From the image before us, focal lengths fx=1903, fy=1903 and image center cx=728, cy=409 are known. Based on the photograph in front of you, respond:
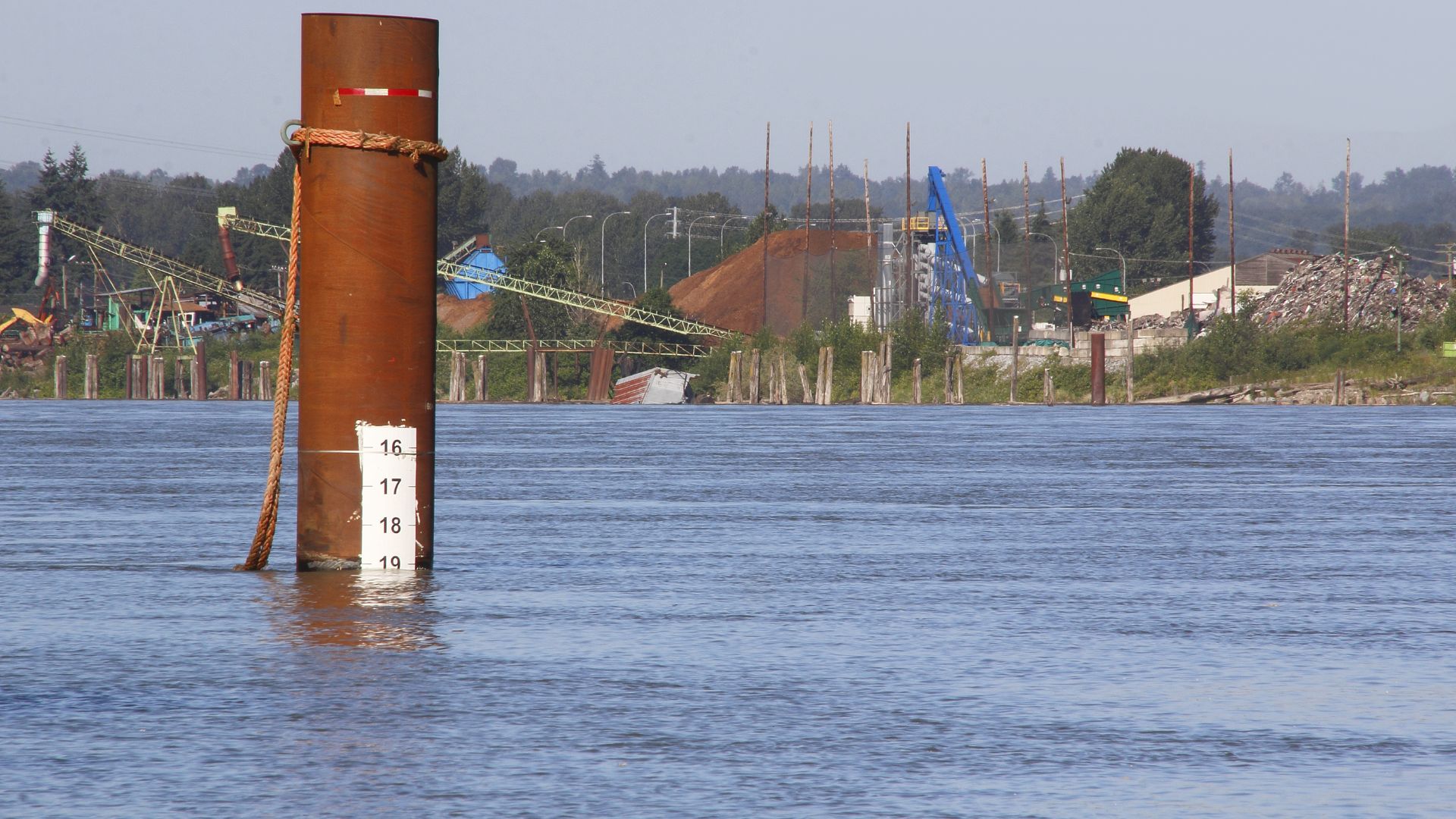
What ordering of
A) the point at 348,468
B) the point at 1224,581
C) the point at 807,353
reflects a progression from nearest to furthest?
the point at 348,468, the point at 1224,581, the point at 807,353

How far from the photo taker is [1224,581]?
10797 millimetres

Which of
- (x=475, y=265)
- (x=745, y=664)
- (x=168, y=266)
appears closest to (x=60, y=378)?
(x=168, y=266)

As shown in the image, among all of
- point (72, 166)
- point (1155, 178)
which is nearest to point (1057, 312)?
point (1155, 178)

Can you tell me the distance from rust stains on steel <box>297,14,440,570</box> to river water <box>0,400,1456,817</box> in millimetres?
673

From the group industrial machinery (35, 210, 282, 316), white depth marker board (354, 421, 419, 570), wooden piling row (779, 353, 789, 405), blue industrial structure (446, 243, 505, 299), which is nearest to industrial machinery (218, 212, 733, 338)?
industrial machinery (35, 210, 282, 316)

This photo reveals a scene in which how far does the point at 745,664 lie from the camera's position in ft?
25.0

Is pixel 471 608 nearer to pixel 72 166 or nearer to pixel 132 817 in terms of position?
pixel 132 817

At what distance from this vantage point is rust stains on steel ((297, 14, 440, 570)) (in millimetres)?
9820

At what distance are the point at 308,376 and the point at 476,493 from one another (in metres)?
9.34

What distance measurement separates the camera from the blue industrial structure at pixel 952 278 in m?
99.4

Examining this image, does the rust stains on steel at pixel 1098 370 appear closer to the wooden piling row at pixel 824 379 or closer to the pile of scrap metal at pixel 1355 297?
the pile of scrap metal at pixel 1355 297

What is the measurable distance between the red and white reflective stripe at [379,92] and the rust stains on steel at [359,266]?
0.02 metres

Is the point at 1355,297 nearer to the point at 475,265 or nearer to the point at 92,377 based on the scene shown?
the point at 475,265

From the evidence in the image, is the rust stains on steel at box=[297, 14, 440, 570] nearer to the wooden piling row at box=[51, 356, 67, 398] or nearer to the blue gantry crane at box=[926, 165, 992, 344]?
the blue gantry crane at box=[926, 165, 992, 344]
